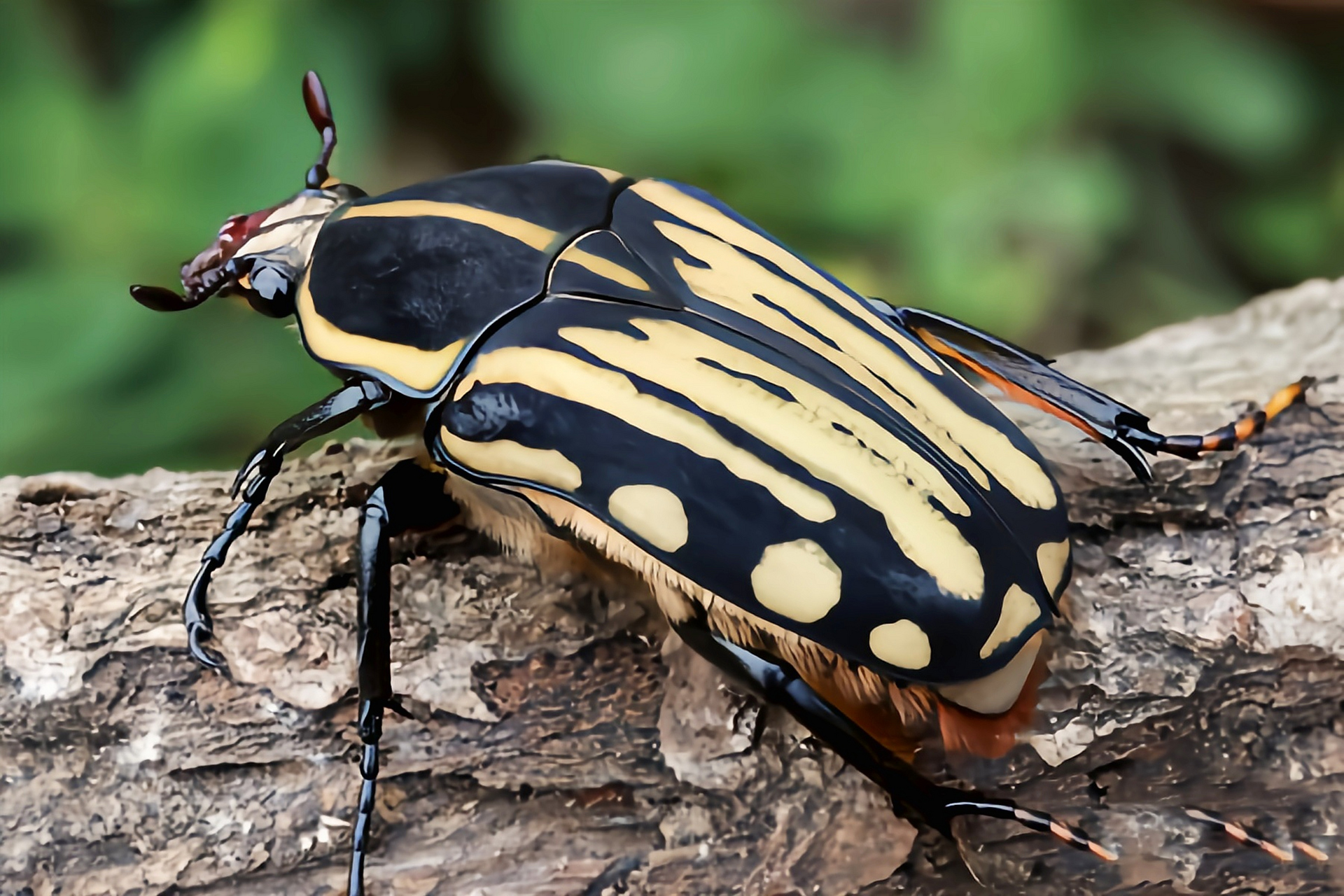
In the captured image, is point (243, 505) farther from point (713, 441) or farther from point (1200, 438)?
point (1200, 438)

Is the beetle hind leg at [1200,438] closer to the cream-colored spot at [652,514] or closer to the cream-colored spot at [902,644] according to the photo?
the cream-colored spot at [902,644]

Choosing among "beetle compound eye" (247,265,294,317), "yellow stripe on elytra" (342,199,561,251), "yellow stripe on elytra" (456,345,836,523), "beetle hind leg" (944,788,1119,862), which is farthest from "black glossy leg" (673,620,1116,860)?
"beetle compound eye" (247,265,294,317)

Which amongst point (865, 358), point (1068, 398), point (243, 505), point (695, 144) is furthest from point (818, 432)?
point (695, 144)

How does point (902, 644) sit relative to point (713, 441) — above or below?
below

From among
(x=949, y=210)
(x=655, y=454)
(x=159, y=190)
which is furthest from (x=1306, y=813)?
(x=159, y=190)

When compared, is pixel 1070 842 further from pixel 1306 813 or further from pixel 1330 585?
pixel 1330 585

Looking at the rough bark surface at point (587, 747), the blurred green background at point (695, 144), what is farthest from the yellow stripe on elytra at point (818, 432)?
the blurred green background at point (695, 144)
